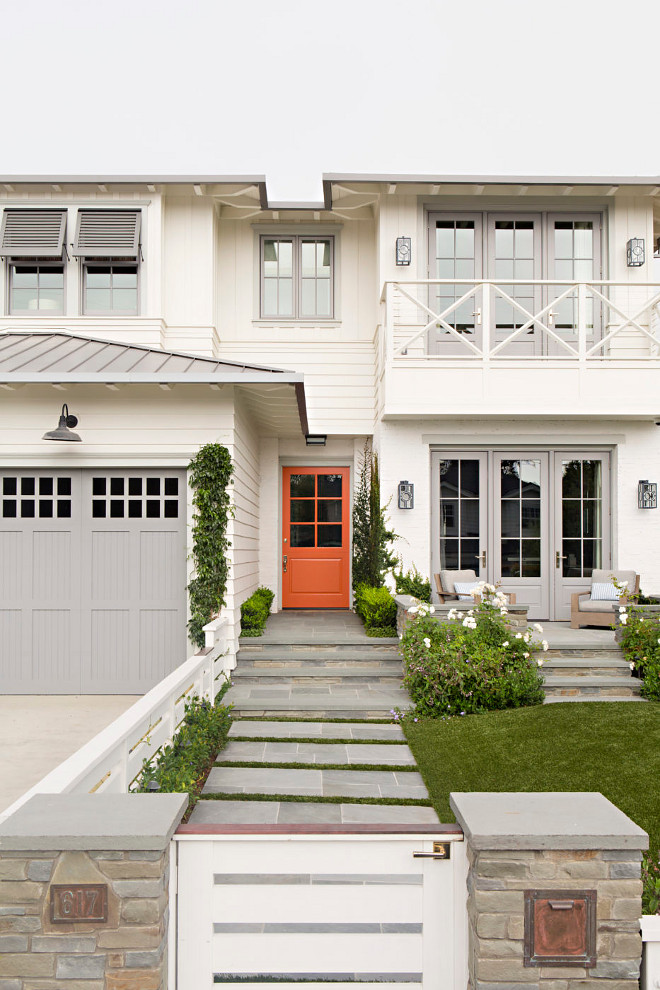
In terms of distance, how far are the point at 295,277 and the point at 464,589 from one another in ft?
18.7

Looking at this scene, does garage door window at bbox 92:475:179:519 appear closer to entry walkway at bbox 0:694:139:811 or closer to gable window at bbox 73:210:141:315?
entry walkway at bbox 0:694:139:811

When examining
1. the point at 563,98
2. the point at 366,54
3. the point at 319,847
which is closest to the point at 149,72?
the point at 366,54

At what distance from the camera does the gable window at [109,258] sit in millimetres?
10398

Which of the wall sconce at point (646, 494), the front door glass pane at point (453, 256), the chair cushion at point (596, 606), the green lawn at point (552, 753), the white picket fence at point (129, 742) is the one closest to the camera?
the white picket fence at point (129, 742)

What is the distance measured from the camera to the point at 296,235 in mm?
11508

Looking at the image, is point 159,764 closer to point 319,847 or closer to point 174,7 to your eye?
point 319,847

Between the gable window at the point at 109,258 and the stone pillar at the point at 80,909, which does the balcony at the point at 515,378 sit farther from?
the stone pillar at the point at 80,909

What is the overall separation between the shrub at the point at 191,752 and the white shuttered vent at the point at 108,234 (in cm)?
689

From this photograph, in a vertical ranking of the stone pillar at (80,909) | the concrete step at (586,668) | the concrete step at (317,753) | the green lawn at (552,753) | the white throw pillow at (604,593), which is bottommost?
the concrete step at (317,753)

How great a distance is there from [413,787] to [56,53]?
71.5 ft

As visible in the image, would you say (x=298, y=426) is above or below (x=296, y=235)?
below

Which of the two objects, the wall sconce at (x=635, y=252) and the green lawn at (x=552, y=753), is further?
the wall sconce at (x=635, y=252)

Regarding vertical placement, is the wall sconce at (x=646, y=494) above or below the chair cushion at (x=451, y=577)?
above

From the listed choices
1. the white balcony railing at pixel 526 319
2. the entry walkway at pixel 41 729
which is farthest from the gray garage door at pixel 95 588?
the white balcony railing at pixel 526 319
